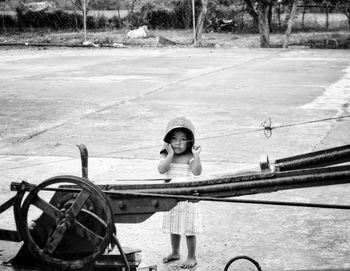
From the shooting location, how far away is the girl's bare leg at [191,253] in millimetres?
4410

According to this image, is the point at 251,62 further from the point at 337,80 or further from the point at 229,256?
the point at 229,256

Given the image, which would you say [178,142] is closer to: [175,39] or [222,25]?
[175,39]

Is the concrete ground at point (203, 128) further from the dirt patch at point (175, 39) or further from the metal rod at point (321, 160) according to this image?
the dirt patch at point (175, 39)

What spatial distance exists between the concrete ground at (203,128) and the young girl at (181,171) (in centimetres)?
16

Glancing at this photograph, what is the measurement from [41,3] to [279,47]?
14.3 m

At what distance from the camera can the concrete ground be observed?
16.1 ft

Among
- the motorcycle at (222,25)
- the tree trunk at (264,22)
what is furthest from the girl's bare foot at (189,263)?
the motorcycle at (222,25)

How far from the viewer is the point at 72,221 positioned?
10.8ft

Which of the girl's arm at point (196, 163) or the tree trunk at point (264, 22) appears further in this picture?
the tree trunk at point (264, 22)

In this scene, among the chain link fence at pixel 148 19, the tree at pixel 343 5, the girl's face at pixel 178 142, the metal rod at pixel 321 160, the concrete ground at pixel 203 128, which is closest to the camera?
the metal rod at pixel 321 160

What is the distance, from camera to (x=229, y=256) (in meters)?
4.61

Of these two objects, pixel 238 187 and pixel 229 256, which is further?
pixel 229 256

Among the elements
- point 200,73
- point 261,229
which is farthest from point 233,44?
point 261,229

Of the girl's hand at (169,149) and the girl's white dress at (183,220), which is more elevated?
the girl's hand at (169,149)
